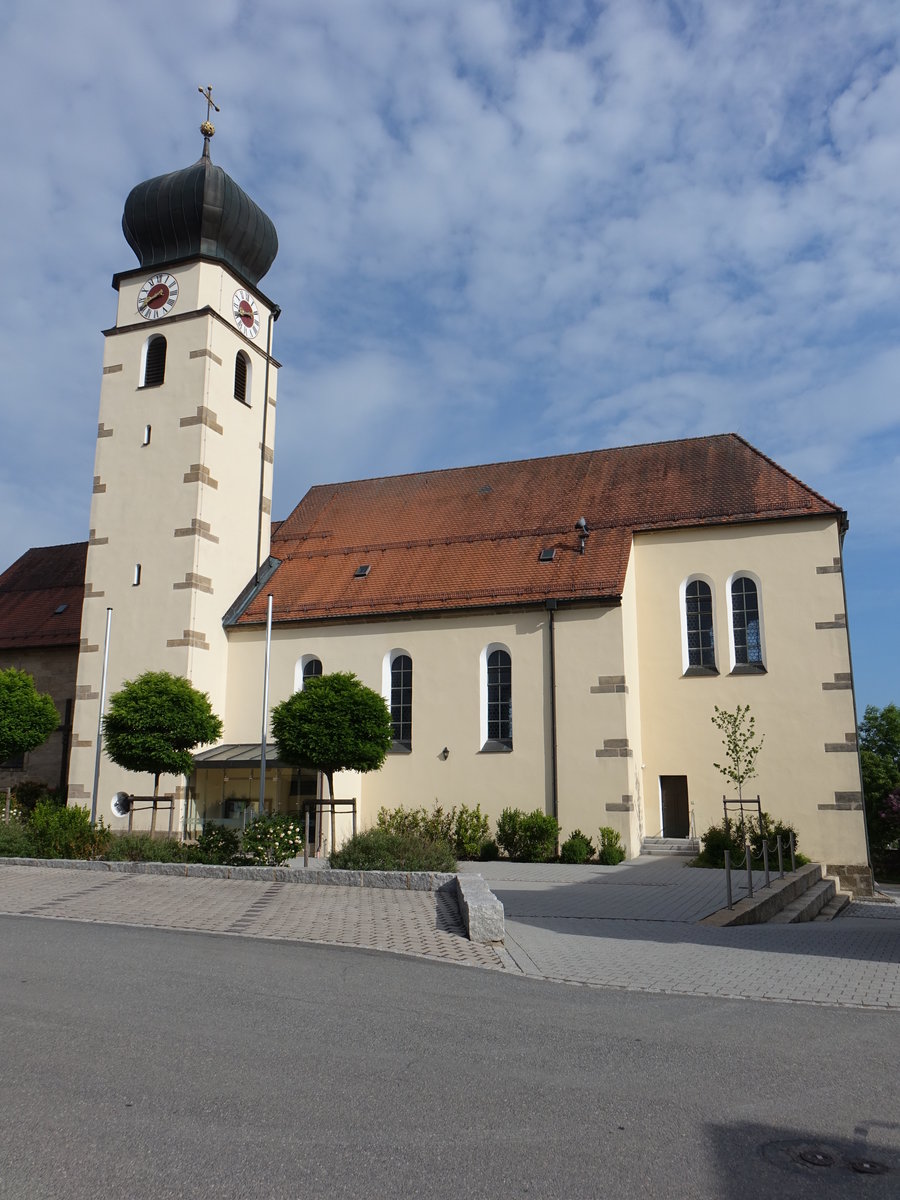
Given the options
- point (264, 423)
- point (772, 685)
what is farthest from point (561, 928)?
point (264, 423)

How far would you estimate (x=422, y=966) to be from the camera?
8945mm

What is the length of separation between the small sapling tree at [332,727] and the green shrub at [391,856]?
5.52 m

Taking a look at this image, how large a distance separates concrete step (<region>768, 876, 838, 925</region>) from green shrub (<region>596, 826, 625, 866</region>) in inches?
160

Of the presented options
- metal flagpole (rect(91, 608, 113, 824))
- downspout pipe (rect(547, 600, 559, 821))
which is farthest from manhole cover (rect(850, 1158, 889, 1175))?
metal flagpole (rect(91, 608, 113, 824))

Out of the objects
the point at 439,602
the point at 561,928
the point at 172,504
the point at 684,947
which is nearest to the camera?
the point at 684,947

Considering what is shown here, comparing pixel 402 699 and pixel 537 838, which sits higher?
pixel 402 699

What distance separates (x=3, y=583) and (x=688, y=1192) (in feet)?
110

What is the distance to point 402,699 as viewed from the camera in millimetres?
24906

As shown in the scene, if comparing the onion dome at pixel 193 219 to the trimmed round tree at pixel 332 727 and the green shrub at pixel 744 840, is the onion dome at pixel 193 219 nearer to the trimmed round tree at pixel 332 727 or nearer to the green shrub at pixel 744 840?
the trimmed round tree at pixel 332 727

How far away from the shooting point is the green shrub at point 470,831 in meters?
22.3

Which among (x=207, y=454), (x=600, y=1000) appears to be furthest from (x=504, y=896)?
(x=207, y=454)

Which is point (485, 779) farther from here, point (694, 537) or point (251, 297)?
point (251, 297)

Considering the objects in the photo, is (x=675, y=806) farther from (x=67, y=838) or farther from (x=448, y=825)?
(x=67, y=838)

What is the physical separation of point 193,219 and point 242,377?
4523 millimetres
